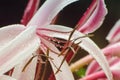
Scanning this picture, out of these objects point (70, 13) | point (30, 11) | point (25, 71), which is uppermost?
point (70, 13)

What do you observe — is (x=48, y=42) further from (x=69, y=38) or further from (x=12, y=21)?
(x=12, y=21)

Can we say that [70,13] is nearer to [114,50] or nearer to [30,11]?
[114,50]

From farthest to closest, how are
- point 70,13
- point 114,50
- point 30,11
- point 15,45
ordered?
point 70,13 → point 114,50 → point 30,11 → point 15,45

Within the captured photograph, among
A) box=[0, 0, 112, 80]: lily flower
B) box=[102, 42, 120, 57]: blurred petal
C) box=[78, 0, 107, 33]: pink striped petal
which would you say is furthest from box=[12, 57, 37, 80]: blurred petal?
box=[102, 42, 120, 57]: blurred petal

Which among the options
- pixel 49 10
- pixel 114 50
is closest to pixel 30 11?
pixel 49 10

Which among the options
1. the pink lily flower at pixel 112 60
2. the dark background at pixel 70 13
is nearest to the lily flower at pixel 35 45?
the pink lily flower at pixel 112 60

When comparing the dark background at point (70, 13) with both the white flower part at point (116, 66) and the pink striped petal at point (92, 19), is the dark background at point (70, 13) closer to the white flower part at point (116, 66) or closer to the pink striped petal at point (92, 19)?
the white flower part at point (116, 66)

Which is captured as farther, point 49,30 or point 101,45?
point 101,45

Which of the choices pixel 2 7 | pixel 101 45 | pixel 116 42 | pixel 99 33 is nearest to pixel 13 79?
pixel 116 42
